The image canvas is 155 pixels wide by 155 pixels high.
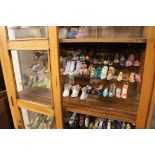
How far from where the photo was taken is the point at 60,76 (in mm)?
1021

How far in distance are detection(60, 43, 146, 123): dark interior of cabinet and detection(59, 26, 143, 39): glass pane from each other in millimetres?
173

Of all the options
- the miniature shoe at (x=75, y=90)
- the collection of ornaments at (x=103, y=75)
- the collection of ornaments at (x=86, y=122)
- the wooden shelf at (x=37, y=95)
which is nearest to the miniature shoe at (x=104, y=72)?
the collection of ornaments at (x=103, y=75)

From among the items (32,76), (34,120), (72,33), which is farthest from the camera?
(34,120)

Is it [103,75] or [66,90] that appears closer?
[103,75]

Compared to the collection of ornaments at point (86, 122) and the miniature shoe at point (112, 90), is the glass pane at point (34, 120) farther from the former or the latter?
the miniature shoe at point (112, 90)

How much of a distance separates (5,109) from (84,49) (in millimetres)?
1056

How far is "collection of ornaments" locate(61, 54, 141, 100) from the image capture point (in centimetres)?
113

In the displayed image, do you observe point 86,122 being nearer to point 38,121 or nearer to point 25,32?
point 38,121

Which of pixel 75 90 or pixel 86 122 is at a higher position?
pixel 75 90

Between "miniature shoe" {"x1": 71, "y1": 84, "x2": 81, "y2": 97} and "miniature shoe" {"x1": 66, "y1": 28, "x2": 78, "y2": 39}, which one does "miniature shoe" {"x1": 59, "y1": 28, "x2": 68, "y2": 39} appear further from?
"miniature shoe" {"x1": 71, "y1": 84, "x2": 81, "y2": 97}

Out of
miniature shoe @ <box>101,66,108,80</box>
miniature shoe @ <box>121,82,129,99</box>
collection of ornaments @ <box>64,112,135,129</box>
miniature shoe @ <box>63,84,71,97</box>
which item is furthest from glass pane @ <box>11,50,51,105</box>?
miniature shoe @ <box>121,82,129,99</box>

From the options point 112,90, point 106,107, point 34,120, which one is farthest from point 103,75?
point 34,120

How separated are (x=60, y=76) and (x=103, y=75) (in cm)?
35
